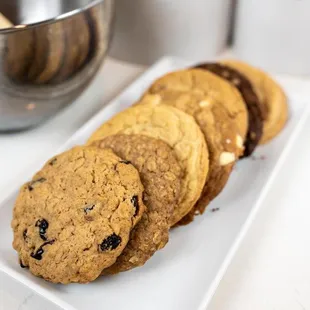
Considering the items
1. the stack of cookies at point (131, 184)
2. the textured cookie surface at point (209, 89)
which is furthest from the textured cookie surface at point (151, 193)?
the textured cookie surface at point (209, 89)

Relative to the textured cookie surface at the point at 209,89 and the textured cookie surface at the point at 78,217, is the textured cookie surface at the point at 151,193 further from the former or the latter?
the textured cookie surface at the point at 209,89

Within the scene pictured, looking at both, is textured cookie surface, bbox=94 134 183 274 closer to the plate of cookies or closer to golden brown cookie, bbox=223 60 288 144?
the plate of cookies

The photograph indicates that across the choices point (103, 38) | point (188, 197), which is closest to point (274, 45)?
point (103, 38)

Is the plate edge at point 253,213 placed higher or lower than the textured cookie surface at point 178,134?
lower

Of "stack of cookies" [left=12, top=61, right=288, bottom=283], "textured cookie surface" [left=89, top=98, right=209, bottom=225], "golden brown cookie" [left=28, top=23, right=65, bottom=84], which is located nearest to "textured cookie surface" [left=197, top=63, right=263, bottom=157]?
"stack of cookies" [left=12, top=61, right=288, bottom=283]

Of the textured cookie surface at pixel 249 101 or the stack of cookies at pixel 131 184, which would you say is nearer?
the stack of cookies at pixel 131 184

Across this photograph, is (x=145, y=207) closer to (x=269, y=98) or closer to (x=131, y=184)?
(x=131, y=184)

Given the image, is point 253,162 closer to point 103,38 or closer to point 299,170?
point 299,170
